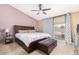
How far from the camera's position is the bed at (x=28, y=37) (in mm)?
1680

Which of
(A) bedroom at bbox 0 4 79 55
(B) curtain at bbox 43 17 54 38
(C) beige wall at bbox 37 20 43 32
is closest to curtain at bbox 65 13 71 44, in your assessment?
(A) bedroom at bbox 0 4 79 55

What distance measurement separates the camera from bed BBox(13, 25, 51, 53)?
5.51 feet

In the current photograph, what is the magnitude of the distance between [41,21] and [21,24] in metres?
0.41

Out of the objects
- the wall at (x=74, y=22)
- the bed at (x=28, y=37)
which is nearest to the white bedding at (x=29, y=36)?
the bed at (x=28, y=37)

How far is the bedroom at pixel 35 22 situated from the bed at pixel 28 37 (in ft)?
0.06

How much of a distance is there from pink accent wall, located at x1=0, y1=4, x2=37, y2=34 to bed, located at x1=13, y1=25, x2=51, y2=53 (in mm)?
93

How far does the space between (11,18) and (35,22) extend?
0.48 meters

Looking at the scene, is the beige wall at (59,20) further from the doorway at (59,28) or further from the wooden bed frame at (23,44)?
the wooden bed frame at (23,44)

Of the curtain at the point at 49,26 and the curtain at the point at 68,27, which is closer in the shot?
the curtain at the point at 68,27

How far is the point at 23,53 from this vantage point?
1654 mm

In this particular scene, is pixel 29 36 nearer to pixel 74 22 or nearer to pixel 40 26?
pixel 40 26

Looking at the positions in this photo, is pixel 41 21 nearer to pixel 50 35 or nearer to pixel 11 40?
pixel 50 35

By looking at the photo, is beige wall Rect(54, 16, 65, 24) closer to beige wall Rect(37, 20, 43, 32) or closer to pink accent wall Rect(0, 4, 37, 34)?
beige wall Rect(37, 20, 43, 32)
